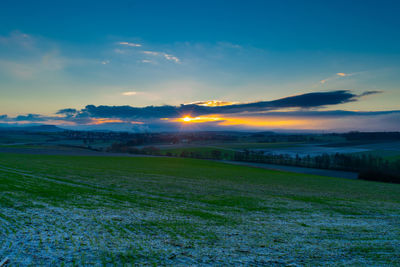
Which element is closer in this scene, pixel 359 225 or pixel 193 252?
pixel 193 252

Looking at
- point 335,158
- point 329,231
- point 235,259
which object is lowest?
point 335,158

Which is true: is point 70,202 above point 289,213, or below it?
above

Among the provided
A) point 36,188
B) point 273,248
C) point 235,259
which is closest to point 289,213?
point 273,248

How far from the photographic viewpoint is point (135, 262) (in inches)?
300

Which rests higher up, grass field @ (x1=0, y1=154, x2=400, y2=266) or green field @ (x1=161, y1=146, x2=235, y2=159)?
grass field @ (x1=0, y1=154, x2=400, y2=266)

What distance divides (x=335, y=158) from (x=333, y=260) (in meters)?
99.4

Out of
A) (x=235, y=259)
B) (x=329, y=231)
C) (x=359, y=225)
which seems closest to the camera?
(x=235, y=259)

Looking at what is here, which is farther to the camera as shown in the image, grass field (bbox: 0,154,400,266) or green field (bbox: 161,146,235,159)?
green field (bbox: 161,146,235,159)

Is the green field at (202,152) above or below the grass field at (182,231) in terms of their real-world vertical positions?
below

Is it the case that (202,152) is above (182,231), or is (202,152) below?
below

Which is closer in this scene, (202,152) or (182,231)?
(182,231)

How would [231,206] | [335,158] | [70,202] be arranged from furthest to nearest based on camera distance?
[335,158] < [231,206] < [70,202]

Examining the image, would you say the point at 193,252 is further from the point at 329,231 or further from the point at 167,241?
the point at 329,231

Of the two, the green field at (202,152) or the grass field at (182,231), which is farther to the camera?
the green field at (202,152)
